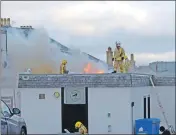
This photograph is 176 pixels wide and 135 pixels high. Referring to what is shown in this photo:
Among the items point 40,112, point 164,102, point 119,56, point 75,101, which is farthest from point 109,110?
point 164,102

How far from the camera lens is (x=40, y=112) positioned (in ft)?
65.7

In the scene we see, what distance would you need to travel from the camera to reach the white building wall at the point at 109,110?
19422 mm

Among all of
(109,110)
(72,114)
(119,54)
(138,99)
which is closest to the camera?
(109,110)

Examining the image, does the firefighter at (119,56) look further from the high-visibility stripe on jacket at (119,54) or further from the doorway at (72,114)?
the doorway at (72,114)

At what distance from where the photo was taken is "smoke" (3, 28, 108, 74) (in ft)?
77.4

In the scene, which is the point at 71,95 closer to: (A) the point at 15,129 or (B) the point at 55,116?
(B) the point at 55,116

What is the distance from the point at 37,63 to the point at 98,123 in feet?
27.9

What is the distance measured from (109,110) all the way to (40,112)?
116 inches

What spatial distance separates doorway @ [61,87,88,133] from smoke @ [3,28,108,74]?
3702 mm

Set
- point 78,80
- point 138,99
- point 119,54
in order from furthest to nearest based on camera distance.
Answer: point 119,54, point 138,99, point 78,80

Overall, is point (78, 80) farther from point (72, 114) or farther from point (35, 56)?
point (35, 56)

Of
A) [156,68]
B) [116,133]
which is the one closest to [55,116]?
[116,133]

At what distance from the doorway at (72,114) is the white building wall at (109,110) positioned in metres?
0.21

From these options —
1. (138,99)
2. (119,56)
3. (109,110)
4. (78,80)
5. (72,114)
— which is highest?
(119,56)
